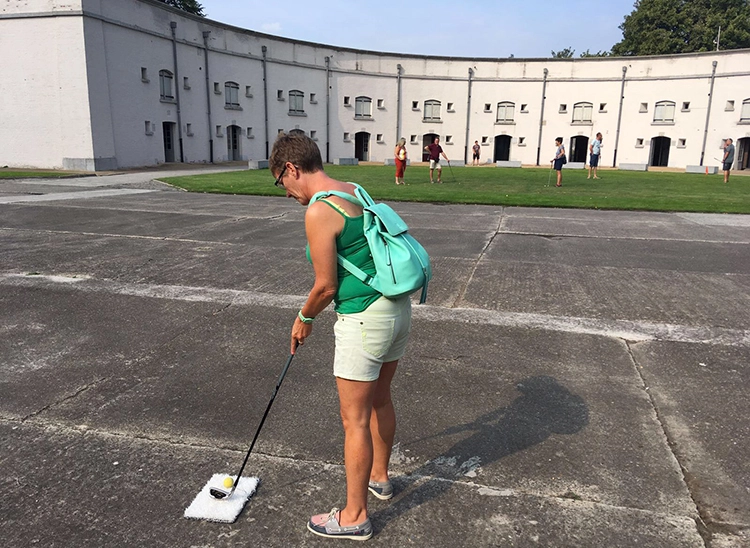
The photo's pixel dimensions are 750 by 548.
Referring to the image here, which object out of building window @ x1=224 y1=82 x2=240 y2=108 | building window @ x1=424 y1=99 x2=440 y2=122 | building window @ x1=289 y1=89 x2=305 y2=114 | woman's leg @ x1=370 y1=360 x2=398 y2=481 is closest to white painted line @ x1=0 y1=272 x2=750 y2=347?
woman's leg @ x1=370 y1=360 x2=398 y2=481

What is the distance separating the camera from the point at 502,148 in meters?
51.3

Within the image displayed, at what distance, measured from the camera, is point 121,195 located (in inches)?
653

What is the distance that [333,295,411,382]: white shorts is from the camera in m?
2.57

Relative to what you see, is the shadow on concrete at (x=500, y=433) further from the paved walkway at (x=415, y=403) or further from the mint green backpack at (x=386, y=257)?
the mint green backpack at (x=386, y=257)

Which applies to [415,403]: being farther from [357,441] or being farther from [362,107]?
[362,107]

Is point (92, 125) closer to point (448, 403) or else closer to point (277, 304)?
point (277, 304)

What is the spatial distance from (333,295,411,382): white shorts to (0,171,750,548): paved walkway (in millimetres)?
810

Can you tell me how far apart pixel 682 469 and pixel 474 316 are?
2.89 metres

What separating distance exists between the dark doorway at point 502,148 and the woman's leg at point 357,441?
166 ft

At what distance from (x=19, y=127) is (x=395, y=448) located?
3371cm

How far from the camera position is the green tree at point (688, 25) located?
2247 inches

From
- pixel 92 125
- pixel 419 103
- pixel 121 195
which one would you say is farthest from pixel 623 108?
pixel 121 195

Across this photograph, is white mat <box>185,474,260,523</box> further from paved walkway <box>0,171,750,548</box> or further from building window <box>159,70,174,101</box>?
building window <box>159,70,174,101</box>

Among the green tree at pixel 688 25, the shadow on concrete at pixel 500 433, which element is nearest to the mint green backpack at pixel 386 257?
the shadow on concrete at pixel 500 433
